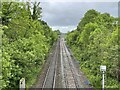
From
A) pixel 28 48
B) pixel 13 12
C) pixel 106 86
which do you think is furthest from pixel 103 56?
pixel 13 12

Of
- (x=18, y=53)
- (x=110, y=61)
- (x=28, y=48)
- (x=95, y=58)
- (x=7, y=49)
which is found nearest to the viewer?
(x=7, y=49)

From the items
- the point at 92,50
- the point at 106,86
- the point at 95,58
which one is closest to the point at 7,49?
the point at 106,86

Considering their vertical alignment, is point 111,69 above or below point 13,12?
below

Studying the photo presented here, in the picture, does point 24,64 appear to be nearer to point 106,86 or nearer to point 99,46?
point 106,86

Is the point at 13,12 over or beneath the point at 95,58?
over

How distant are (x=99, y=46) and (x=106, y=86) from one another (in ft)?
27.4

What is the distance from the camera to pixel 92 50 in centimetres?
3569

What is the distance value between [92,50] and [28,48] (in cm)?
880

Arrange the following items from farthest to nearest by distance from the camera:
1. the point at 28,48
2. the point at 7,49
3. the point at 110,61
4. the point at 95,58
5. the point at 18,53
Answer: the point at 95,58 < the point at 28,48 < the point at 110,61 < the point at 18,53 < the point at 7,49

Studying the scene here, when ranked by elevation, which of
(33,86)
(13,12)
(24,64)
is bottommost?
(33,86)

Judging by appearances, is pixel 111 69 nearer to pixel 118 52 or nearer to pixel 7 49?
pixel 118 52

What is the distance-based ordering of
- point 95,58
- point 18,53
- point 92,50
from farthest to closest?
point 92,50 < point 95,58 < point 18,53

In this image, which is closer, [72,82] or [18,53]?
[18,53]

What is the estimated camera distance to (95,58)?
32938mm
